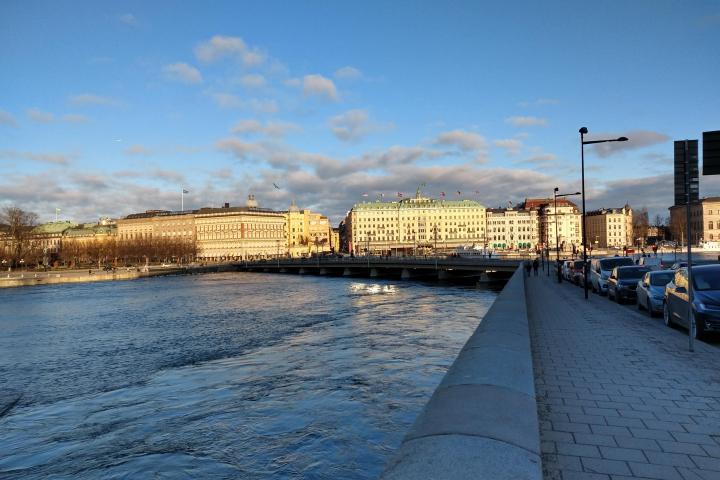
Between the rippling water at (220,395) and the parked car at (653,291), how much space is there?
633 centimetres

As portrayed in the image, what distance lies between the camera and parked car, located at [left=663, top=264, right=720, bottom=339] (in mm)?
12008

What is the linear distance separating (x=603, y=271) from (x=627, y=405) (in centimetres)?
2268

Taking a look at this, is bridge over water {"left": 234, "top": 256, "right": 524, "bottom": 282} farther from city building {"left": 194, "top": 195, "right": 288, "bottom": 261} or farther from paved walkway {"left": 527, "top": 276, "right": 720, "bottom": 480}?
city building {"left": 194, "top": 195, "right": 288, "bottom": 261}

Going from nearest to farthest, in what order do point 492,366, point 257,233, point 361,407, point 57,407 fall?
1. point 492,366
2. point 361,407
3. point 57,407
4. point 257,233

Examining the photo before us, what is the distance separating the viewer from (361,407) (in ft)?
36.7

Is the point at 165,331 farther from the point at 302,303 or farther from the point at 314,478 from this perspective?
the point at 314,478

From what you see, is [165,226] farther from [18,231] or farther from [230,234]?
[18,231]

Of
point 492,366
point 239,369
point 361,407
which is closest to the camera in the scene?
point 492,366

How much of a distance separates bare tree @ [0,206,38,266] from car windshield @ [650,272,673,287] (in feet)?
359

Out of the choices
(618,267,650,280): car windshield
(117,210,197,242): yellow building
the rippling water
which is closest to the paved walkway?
the rippling water

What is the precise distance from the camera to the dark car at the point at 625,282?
21828 millimetres

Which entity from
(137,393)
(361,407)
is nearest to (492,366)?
(361,407)

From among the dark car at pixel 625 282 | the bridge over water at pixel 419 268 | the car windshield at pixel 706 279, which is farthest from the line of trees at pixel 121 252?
the car windshield at pixel 706 279

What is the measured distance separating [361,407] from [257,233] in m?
182
